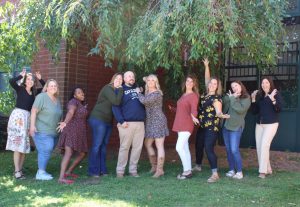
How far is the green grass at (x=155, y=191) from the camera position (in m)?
5.75

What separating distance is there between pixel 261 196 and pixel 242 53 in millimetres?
2619

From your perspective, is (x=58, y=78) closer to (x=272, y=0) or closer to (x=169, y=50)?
(x=169, y=50)

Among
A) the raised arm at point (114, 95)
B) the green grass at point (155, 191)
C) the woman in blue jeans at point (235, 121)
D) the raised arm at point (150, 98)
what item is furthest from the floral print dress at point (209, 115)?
the raised arm at point (114, 95)

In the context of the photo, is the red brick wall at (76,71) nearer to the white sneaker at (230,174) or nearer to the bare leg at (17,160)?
the bare leg at (17,160)

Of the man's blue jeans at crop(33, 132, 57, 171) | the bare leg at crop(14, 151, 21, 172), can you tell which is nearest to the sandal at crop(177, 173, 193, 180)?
the man's blue jeans at crop(33, 132, 57, 171)

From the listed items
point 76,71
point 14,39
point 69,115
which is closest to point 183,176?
point 69,115

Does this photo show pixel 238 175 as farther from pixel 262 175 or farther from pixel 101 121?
pixel 101 121

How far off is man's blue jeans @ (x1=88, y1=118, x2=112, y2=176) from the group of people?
10 millimetres

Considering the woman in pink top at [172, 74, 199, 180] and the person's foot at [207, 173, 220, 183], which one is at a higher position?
the woman in pink top at [172, 74, 199, 180]

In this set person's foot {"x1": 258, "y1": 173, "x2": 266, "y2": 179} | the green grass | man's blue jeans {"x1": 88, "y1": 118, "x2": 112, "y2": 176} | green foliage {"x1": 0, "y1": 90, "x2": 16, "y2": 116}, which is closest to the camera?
the green grass

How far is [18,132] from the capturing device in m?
7.29

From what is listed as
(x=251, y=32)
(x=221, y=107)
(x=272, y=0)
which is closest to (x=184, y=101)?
(x=221, y=107)

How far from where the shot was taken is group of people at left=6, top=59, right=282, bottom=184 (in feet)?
23.5

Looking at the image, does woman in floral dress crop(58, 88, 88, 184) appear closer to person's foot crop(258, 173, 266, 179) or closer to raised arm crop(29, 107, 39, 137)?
raised arm crop(29, 107, 39, 137)
